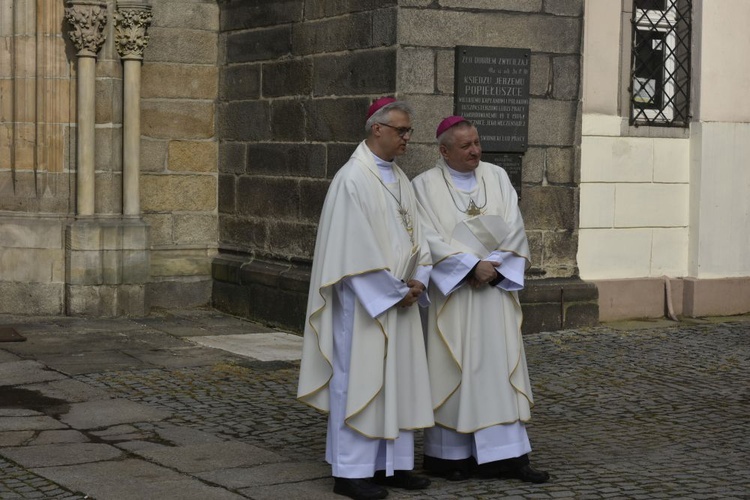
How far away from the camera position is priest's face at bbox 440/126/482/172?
273 inches

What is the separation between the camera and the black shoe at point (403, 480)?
6.57 m

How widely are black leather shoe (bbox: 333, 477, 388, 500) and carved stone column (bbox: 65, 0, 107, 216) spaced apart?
634cm

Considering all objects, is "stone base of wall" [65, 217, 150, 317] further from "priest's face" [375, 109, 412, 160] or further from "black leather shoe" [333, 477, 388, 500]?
"black leather shoe" [333, 477, 388, 500]

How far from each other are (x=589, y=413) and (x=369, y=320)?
2.35 m

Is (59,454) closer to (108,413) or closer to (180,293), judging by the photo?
(108,413)

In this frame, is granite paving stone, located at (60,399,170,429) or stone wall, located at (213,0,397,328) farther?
stone wall, located at (213,0,397,328)

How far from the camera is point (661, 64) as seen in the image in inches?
495

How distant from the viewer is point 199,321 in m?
12.3

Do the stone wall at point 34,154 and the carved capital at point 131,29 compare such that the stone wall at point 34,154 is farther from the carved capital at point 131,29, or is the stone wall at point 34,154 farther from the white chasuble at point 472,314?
the white chasuble at point 472,314

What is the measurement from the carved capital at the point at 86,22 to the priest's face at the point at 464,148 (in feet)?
19.4

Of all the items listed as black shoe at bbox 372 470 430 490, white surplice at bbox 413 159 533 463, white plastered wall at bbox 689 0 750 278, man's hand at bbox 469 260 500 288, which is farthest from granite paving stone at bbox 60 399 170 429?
white plastered wall at bbox 689 0 750 278

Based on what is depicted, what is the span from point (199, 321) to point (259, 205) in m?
1.15

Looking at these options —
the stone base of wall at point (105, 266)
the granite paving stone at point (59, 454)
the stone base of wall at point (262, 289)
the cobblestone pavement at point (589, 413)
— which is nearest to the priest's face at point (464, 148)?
the cobblestone pavement at point (589, 413)

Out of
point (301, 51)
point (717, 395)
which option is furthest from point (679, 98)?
point (717, 395)
